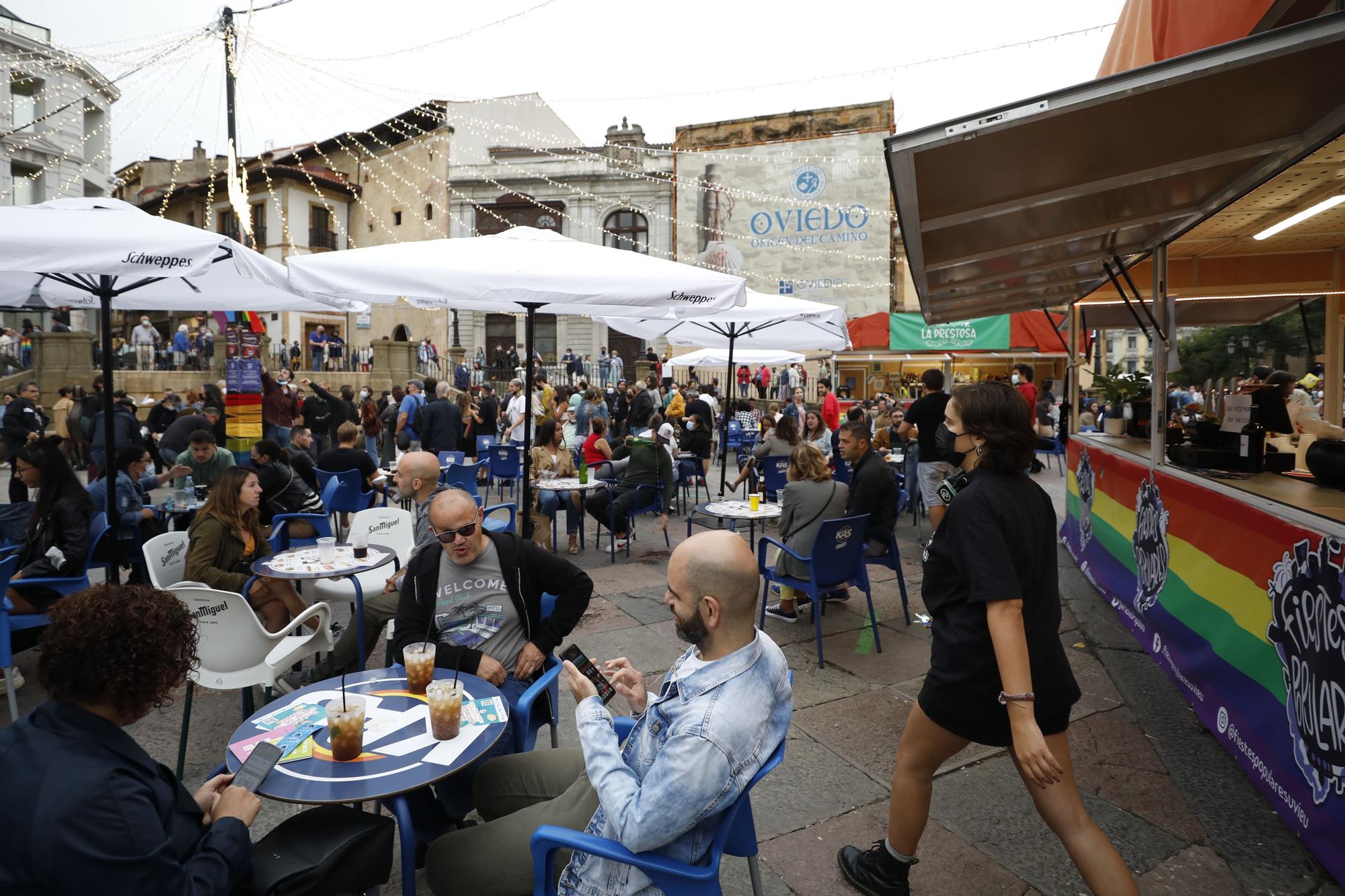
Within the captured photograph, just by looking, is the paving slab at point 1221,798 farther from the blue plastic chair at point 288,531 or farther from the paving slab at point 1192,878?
the blue plastic chair at point 288,531

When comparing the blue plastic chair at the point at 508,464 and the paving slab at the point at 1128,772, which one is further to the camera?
the blue plastic chair at the point at 508,464

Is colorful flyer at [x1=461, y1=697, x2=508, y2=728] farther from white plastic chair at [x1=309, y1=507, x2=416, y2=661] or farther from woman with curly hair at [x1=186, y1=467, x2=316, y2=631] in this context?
white plastic chair at [x1=309, y1=507, x2=416, y2=661]

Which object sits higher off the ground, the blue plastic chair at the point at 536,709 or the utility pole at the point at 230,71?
the utility pole at the point at 230,71

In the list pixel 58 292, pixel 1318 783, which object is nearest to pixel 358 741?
pixel 1318 783

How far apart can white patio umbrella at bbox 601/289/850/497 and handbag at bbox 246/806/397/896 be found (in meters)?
6.26

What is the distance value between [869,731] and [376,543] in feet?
11.0

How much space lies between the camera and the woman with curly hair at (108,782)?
55.1 inches

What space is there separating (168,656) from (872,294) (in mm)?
27783

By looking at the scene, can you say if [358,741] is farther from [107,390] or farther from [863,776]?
[107,390]

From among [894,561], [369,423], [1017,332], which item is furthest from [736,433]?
[894,561]

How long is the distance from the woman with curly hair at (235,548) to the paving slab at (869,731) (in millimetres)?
2685

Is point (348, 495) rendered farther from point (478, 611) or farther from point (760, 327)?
point (760, 327)

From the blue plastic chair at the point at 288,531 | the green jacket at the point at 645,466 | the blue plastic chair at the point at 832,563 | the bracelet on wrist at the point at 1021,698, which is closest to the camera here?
the bracelet on wrist at the point at 1021,698

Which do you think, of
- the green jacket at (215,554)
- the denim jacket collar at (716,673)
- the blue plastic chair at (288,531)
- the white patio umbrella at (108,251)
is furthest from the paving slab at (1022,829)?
the white patio umbrella at (108,251)
